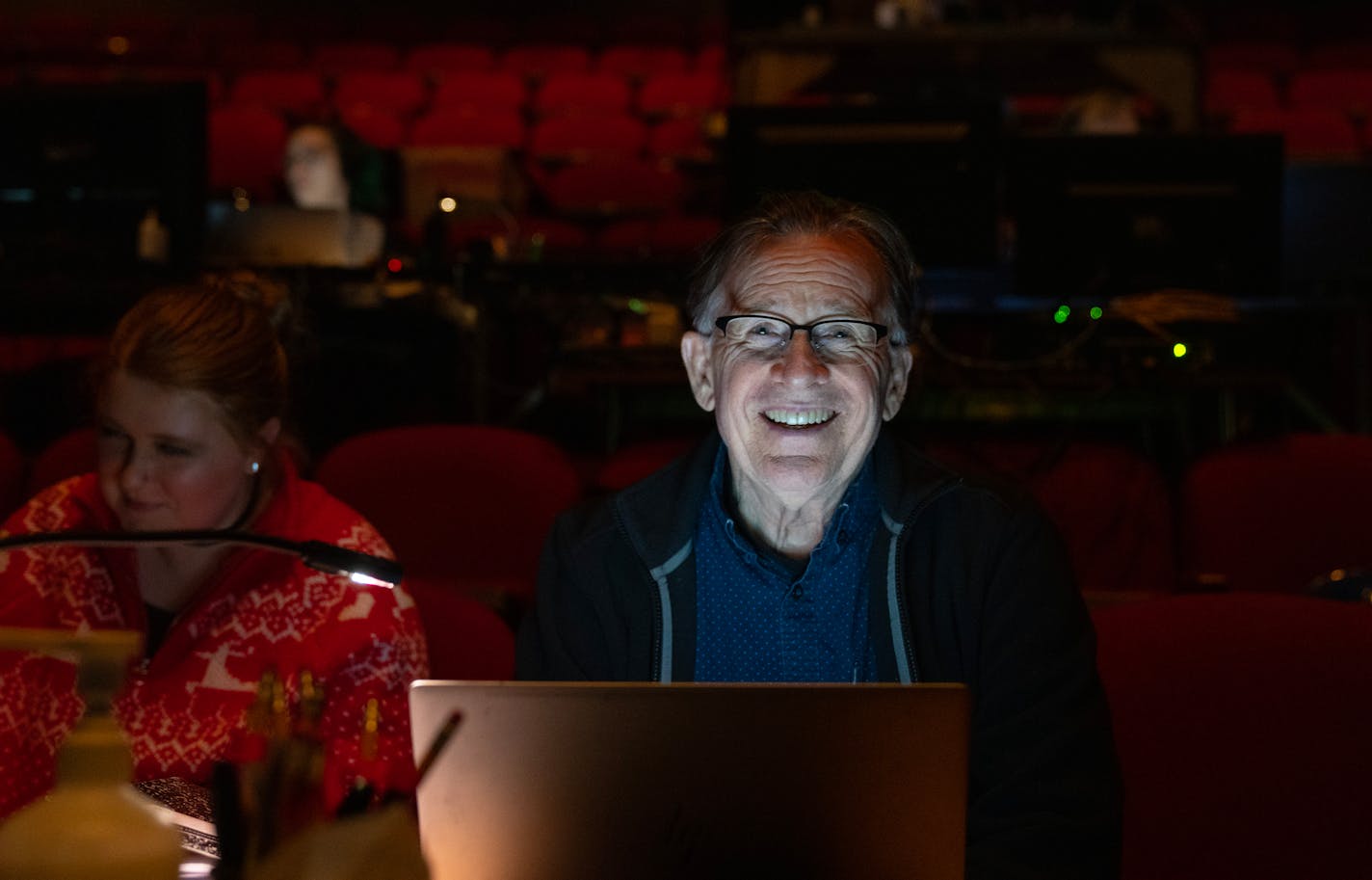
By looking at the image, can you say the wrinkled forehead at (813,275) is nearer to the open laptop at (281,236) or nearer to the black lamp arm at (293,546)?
the black lamp arm at (293,546)

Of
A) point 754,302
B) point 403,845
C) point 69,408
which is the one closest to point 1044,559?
point 754,302

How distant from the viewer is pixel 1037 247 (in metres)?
3.47

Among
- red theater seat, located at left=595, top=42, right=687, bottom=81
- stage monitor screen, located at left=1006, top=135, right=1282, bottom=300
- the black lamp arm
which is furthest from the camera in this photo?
red theater seat, located at left=595, top=42, right=687, bottom=81

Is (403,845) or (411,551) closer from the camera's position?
(403,845)

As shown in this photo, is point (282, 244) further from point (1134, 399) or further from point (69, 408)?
point (1134, 399)

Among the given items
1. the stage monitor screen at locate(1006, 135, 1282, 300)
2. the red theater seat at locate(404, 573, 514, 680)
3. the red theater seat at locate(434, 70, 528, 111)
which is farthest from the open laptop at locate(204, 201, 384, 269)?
the red theater seat at locate(434, 70, 528, 111)

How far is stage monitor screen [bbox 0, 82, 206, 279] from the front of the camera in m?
3.65

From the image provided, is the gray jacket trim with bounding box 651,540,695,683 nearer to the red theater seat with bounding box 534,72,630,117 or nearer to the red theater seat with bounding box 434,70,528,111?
the red theater seat with bounding box 534,72,630,117

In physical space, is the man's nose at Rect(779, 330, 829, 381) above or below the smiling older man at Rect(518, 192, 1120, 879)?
above

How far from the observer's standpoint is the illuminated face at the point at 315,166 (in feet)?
16.7

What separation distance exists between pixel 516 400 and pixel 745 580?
3433mm

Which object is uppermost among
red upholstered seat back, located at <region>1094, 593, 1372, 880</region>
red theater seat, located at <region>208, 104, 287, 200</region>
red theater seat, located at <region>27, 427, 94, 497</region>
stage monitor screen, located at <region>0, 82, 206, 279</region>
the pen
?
red theater seat, located at <region>208, 104, 287, 200</region>

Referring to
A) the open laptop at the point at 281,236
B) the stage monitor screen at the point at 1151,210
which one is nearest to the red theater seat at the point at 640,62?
the open laptop at the point at 281,236

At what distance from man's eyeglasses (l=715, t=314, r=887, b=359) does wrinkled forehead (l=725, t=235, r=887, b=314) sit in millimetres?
23
